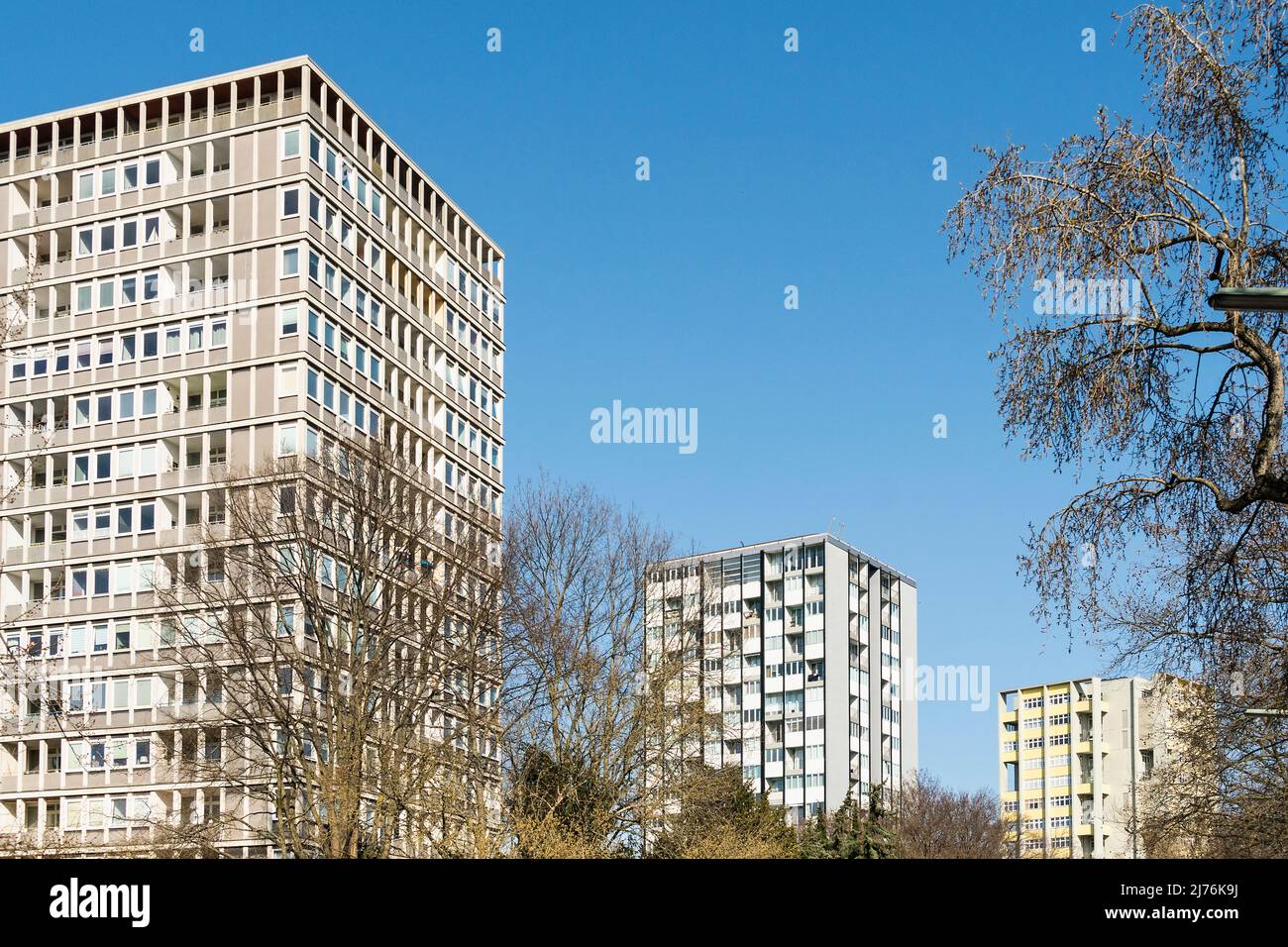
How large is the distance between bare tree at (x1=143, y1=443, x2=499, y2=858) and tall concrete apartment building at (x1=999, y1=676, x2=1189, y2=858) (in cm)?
12689

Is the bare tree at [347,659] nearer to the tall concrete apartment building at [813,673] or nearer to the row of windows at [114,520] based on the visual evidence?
the row of windows at [114,520]

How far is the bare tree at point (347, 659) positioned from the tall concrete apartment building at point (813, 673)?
85.4m

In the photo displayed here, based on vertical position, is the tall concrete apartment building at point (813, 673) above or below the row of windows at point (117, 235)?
below

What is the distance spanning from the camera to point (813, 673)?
147875 millimetres

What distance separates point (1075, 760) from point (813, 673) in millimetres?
50836

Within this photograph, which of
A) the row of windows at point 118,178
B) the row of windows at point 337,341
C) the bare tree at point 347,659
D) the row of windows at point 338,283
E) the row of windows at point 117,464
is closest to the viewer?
the bare tree at point 347,659

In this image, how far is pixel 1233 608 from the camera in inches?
680

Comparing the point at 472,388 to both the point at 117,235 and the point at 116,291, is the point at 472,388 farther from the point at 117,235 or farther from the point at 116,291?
the point at 117,235

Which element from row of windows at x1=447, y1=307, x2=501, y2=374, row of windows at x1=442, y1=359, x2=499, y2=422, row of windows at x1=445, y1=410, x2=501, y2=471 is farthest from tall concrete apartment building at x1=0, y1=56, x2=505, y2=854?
row of windows at x1=447, y1=307, x2=501, y2=374

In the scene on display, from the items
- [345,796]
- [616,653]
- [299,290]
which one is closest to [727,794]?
[616,653]

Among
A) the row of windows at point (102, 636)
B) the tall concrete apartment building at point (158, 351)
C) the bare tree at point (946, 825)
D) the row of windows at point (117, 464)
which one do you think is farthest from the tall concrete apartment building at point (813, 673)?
the row of windows at point (102, 636)

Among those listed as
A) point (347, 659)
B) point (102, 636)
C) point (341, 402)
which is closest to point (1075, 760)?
point (341, 402)

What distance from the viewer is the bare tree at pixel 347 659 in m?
48.4
